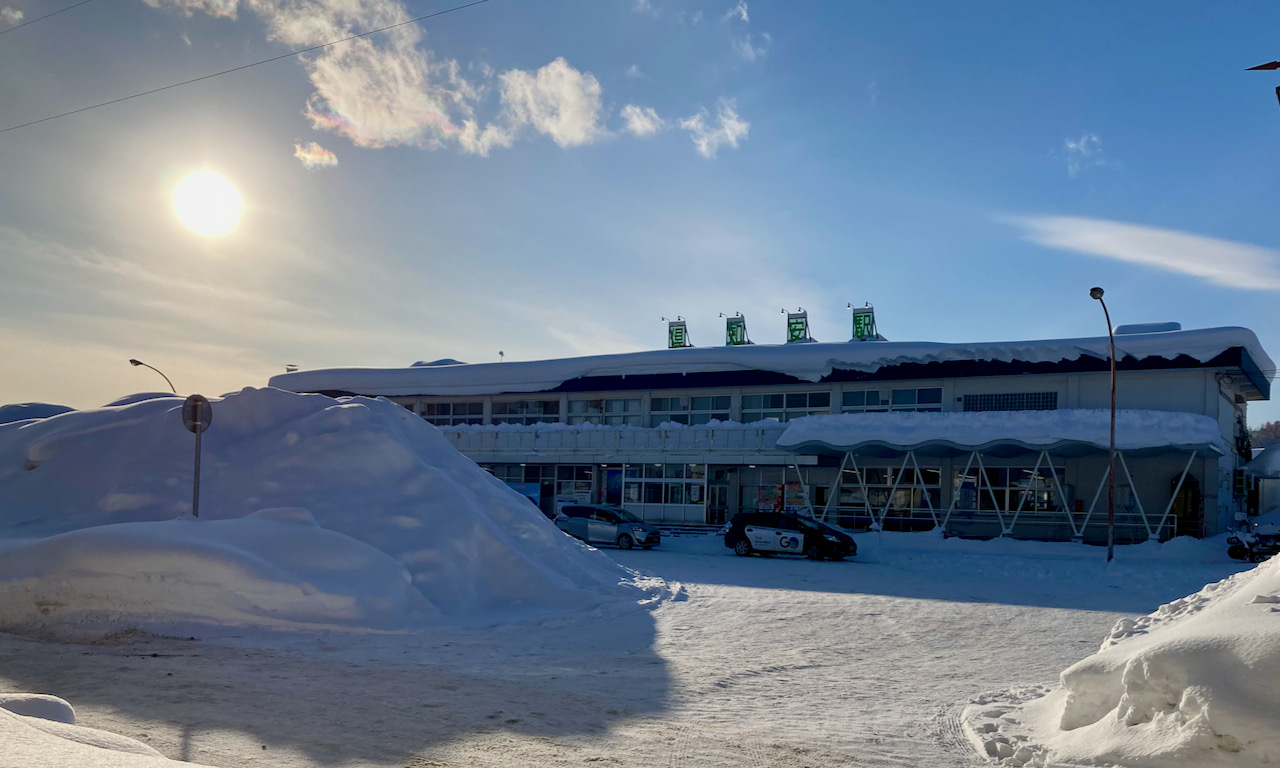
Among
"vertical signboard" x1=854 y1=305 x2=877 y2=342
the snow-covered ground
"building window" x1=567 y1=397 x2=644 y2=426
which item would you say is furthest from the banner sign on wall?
the snow-covered ground

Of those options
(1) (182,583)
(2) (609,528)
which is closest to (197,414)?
(1) (182,583)

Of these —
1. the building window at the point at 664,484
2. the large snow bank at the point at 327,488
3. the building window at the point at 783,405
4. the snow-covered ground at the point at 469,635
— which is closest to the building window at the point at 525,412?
the building window at the point at 664,484

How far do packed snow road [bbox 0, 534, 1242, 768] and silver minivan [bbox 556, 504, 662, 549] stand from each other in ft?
43.8

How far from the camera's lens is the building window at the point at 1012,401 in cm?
3778

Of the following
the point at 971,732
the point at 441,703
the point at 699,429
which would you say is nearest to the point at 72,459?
the point at 441,703

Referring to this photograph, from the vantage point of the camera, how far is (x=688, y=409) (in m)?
46.3

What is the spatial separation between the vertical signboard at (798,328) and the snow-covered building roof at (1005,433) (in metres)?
13.3

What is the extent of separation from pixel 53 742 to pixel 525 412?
47.2 meters

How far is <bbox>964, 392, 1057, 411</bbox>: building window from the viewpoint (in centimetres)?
3778

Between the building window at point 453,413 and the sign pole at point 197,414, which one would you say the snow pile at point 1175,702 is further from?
the building window at point 453,413

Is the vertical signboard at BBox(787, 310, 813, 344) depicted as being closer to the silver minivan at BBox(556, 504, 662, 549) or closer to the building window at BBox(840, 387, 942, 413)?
the building window at BBox(840, 387, 942, 413)

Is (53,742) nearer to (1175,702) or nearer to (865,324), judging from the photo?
(1175,702)

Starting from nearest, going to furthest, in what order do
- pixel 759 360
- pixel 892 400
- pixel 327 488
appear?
pixel 327 488 → pixel 892 400 → pixel 759 360

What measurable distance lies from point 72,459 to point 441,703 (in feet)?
44.1
